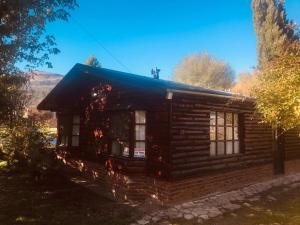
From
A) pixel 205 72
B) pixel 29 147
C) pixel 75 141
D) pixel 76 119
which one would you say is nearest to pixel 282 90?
pixel 76 119

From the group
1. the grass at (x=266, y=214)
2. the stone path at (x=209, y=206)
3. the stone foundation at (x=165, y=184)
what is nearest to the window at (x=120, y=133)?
the stone foundation at (x=165, y=184)

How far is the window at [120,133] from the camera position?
34.9ft

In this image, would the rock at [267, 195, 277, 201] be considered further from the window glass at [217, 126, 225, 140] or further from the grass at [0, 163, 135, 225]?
the grass at [0, 163, 135, 225]

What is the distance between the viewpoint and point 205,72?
165 feet

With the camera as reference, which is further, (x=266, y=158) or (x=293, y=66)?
(x=266, y=158)

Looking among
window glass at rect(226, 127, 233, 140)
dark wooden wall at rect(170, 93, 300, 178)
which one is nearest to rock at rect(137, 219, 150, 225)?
dark wooden wall at rect(170, 93, 300, 178)

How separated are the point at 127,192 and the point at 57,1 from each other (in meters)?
7.33

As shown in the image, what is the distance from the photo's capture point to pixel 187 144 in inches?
389

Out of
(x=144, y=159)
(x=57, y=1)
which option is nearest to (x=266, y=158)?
(x=144, y=159)

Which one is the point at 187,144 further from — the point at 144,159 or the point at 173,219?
the point at 173,219

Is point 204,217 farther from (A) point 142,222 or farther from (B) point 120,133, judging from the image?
(B) point 120,133

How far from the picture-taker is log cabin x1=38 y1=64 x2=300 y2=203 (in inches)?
376

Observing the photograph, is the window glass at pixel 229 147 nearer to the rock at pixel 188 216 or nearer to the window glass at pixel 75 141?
the rock at pixel 188 216

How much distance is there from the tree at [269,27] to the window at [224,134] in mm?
26415
